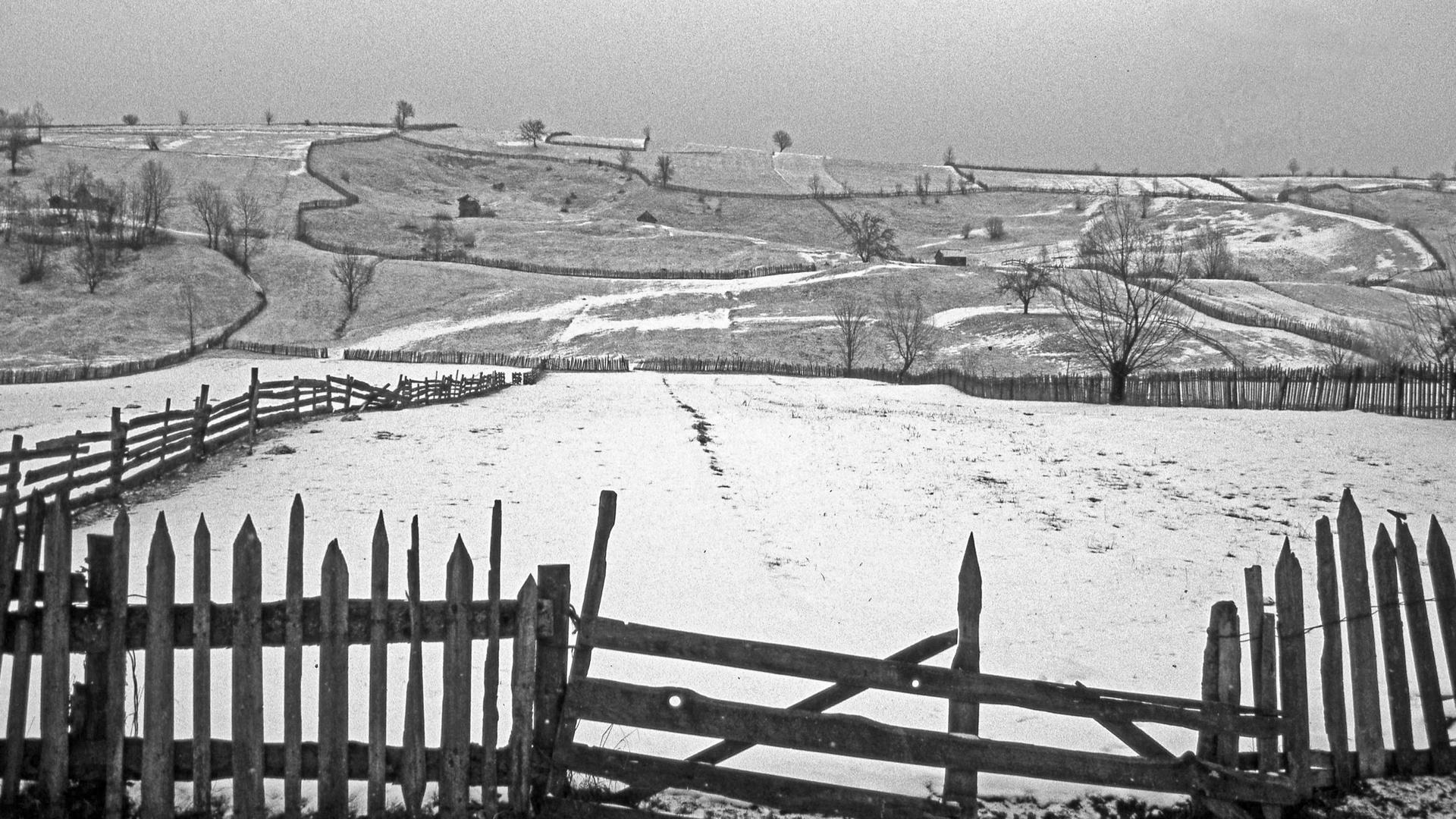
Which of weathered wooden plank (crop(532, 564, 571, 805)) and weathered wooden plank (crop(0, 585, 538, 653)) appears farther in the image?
weathered wooden plank (crop(532, 564, 571, 805))

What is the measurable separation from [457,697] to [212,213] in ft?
299

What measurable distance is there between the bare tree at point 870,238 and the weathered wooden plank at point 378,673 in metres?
82.6

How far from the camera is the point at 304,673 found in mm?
7055

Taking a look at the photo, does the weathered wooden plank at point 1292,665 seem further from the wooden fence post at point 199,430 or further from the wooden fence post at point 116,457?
the wooden fence post at point 199,430

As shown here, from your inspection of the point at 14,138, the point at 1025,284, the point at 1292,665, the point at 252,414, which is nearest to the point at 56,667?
the point at 1292,665

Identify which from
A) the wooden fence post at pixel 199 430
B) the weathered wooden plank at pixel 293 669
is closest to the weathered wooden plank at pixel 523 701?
the weathered wooden plank at pixel 293 669

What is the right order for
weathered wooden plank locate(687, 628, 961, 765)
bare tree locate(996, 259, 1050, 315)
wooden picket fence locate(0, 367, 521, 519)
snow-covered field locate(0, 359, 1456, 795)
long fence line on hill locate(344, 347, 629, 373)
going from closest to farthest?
weathered wooden plank locate(687, 628, 961, 765) → snow-covered field locate(0, 359, 1456, 795) → wooden picket fence locate(0, 367, 521, 519) → long fence line on hill locate(344, 347, 629, 373) → bare tree locate(996, 259, 1050, 315)

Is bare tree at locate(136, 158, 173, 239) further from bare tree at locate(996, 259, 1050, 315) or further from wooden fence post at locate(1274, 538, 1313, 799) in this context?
wooden fence post at locate(1274, 538, 1313, 799)

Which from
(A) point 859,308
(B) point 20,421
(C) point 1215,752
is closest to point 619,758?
(C) point 1215,752

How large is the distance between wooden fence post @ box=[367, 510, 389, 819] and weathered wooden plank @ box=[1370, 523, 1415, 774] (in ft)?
17.8

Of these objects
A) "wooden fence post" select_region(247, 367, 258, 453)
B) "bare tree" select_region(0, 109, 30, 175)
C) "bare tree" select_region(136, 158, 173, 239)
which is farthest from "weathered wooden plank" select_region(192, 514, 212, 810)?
"bare tree" select_region(0, 109, 30, 175)

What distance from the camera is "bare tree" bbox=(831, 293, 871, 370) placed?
185 feet

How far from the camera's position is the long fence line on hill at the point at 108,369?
4106 cm

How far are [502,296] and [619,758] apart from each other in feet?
228
